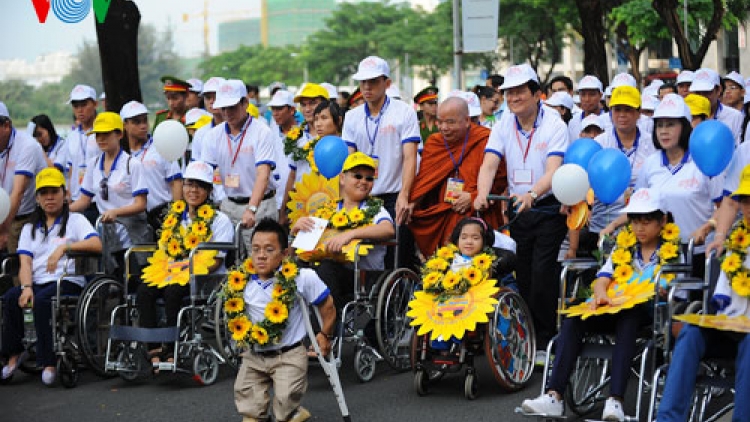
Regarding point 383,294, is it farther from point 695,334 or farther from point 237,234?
point 695,334

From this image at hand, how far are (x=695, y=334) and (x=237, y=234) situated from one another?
370 centimetres

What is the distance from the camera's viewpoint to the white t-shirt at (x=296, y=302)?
727 centimetres

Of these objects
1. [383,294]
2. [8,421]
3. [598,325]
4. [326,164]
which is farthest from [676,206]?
[8,421]

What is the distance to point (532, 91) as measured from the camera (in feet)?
29.1

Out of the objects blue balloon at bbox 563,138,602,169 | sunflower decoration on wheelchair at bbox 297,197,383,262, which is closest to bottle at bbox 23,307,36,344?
sunflower decoration on wheelchair at bbox 297,197,383,262

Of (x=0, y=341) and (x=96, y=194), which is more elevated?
(x=96, y=194)

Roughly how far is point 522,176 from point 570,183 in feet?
2.96

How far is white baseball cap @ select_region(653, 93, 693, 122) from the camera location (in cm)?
796

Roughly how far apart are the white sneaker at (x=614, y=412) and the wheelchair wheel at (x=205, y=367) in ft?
10.5

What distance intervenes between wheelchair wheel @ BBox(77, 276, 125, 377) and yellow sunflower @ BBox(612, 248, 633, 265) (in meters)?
3.75

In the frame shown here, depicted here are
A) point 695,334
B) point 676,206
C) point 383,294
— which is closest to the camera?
point 695,334

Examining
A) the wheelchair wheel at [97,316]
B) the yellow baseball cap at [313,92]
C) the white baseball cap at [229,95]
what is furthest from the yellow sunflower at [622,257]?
the yellow baseball cap at [313,92]

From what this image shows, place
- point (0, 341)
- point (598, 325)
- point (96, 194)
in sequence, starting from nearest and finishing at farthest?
1. point (598, 325)
2. point (0, 341)
3. point (96, 194)

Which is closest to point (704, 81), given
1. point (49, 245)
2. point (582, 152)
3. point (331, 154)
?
point (582, 152)
